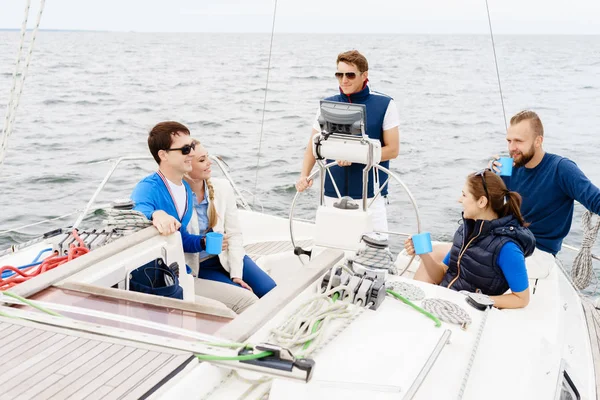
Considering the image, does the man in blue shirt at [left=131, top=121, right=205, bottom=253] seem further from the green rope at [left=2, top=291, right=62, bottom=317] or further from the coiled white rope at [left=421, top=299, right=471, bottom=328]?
the coiled white rope at [left=421, top=299, right=471, bottom=328]

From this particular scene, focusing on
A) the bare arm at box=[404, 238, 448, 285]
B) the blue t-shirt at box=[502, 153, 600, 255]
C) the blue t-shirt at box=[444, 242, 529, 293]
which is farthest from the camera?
the blue t-shirt at box=[502, 153, 600, 255]

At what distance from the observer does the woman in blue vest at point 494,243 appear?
8.11 ft

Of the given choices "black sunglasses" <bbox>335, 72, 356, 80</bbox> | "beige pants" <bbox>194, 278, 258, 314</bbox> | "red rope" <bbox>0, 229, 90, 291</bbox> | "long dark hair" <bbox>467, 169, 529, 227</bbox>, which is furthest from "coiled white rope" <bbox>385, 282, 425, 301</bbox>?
"black sunglasses" <bbox>335, 72, 356, 80</bbox>

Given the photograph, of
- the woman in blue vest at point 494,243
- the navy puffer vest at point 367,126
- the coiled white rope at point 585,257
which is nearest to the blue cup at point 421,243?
the woman in blue vest at point 494,243

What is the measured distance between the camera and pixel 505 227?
2.48 meters

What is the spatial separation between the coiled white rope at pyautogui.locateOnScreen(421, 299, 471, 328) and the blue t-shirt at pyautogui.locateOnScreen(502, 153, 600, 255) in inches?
45.0

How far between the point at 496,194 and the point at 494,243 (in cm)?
20

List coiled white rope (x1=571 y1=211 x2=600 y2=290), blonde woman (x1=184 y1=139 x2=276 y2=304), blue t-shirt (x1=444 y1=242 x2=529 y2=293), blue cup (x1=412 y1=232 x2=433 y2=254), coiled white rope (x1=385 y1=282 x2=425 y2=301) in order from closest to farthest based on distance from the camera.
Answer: coiled white rope (x1=385 y1=282 x2=425 y2=301) → blue cup (x1=412 y1=232 x2=433 y2=254) → blue t-shirt (x1=444 y1=242 x2=529 y2=293) → blonde woman (x1=184 y1=139 x2=276 y2=304) → coiled white rope (x1=571 y1=211 x2=600 y2=290)

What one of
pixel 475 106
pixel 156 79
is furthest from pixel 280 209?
pixel 156 79

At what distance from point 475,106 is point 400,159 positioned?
760cm

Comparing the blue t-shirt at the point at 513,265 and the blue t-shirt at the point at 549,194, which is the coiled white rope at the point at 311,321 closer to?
the blue t-shirt at the point at 513,265

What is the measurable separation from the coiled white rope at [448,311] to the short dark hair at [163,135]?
1.22 m

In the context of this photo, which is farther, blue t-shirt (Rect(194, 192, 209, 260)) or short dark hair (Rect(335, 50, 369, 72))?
short dark hair (Rect(335, 50, 369, 72))

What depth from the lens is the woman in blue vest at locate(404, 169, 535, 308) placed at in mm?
2471
